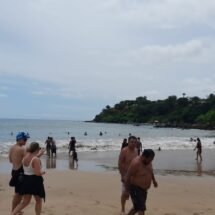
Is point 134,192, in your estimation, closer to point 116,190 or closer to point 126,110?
point 116,190

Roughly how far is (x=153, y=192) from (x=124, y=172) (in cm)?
436

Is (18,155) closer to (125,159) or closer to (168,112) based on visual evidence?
(125,159)

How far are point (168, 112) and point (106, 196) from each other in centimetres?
14945

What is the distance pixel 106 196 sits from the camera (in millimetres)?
12055

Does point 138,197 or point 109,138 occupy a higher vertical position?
point 109,138

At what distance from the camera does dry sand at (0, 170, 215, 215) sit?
32.1ft

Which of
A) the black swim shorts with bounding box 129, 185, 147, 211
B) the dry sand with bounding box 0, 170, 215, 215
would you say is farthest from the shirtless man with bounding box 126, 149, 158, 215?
the dry sand with bounding box 0, 170, 215, 215

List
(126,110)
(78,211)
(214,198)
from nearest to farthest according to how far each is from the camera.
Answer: (78,211) < (214,198) < (126,110)

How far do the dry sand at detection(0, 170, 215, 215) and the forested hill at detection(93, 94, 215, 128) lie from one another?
10482 centimetres

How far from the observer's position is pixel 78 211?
31.0 ft

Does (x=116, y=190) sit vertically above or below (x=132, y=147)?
below

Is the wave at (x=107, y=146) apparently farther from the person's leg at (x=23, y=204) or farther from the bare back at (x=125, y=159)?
the person's leg at (x=23, y=204)

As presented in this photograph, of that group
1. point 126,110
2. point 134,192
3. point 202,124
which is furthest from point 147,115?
point 134,192

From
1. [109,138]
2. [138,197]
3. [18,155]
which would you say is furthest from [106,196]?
[109,138]
